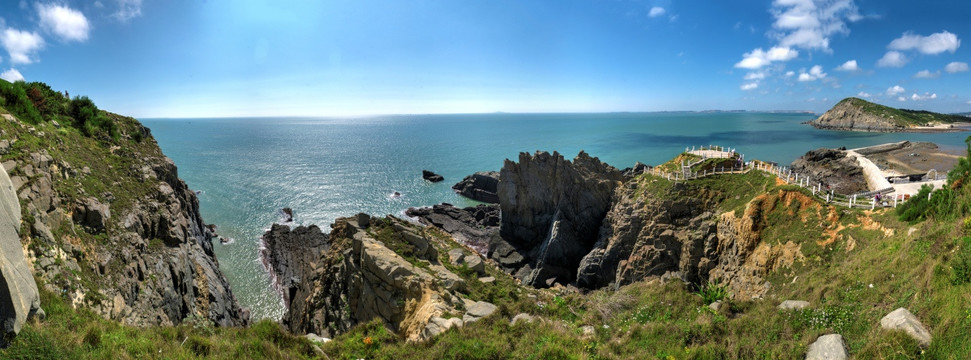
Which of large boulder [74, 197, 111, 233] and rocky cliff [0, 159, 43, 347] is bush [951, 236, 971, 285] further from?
large boulder [74, 197, 111, 233]

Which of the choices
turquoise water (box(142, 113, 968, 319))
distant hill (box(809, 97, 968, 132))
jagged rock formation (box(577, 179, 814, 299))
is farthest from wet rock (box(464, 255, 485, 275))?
distant hill (box(809, 97, 968, 132))

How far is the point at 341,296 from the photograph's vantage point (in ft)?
74.5

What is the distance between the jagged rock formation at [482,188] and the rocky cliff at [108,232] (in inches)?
1648

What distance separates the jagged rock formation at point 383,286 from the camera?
16.6 meters

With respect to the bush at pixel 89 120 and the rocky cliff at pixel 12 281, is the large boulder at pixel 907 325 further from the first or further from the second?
the bush at pixel 89 120

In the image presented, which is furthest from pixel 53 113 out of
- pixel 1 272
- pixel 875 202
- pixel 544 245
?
pixel 875 202

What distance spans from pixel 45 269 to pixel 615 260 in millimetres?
33032

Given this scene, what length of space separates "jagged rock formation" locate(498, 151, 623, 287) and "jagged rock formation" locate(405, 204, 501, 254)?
143 inches

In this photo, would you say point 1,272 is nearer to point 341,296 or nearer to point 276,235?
point 341,296

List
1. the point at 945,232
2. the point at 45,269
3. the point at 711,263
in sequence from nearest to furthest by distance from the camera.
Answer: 1. the point at 945,232
2. the point at 45,269
3. the point at 711,263

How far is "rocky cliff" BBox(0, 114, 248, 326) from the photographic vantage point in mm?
15930

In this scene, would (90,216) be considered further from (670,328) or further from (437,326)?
(670,328)

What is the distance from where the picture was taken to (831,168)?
69.7 m

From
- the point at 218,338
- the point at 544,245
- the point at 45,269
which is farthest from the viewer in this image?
the point at 544,245
